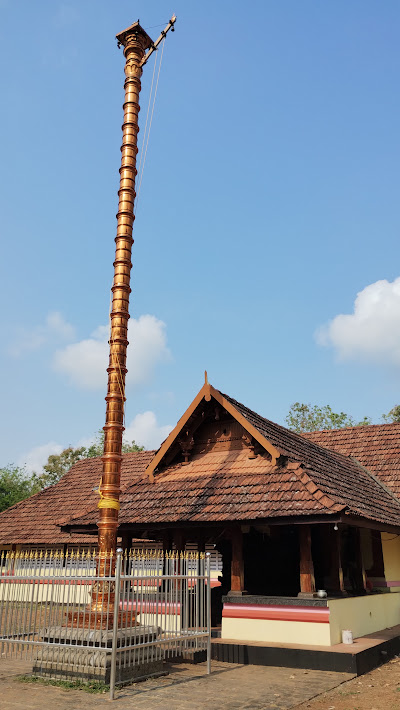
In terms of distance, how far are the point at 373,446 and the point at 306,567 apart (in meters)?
8.67

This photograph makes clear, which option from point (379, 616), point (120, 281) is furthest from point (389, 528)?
point (120, 281)

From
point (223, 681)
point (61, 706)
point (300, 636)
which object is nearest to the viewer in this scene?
point (61, 706)

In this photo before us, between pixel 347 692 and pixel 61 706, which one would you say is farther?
pixel 347 692

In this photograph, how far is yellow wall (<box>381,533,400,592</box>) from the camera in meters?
14.1

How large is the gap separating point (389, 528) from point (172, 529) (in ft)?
14.9

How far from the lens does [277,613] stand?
10.3m

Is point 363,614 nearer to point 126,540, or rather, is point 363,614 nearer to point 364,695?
point 364,695

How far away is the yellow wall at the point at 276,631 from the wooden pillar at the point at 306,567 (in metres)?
0.52

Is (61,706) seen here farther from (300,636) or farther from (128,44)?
(128,44)

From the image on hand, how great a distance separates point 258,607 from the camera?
10.6 metres

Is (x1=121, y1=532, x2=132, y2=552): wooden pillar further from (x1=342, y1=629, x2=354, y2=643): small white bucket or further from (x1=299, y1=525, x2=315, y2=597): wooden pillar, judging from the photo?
(x1=342, y1=629, x2=354, y2=643): small white bucket

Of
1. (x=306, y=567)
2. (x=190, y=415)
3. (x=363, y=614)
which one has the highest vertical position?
(x=190, y=415)

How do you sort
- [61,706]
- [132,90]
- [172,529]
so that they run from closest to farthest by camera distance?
[61,706] < [132,90] < [172,529]

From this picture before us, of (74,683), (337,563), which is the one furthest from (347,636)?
(74,683)
